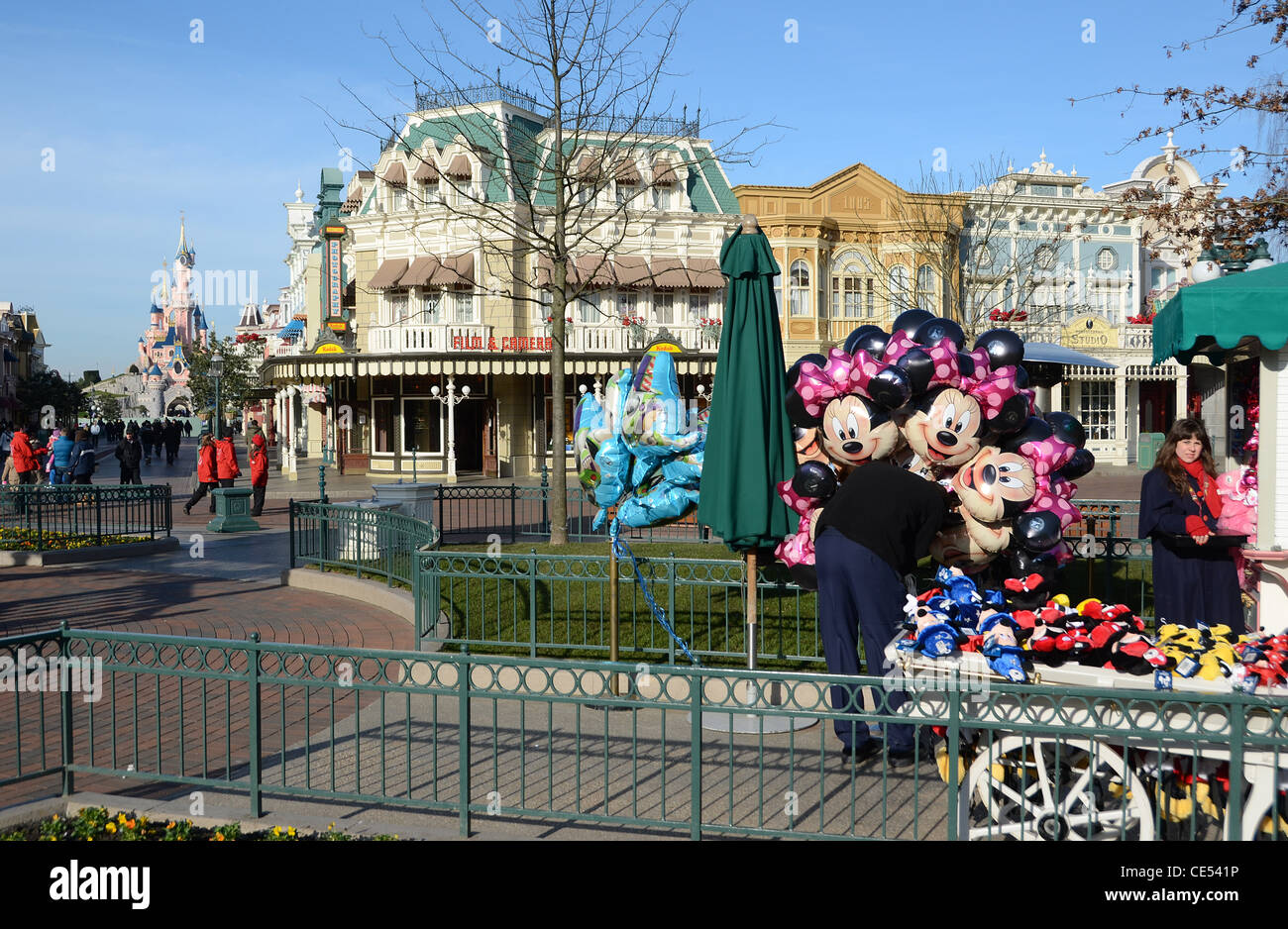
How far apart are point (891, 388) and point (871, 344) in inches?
38.9

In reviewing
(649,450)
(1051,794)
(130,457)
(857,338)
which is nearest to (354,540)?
(649,450)

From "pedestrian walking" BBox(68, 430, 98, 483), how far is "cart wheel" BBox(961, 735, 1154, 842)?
1981cm

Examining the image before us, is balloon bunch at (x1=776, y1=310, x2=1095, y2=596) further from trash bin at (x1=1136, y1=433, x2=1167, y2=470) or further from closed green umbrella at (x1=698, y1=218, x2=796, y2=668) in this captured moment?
trash bin at (x1=1136, y1=433, x2=1167, y2=470)

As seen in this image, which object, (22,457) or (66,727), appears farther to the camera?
(22,457)

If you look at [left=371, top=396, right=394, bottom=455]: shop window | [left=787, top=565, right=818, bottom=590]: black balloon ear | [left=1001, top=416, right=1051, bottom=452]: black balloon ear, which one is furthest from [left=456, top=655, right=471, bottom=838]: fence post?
[left=371, top=396, right=394, bottom=455]: shop window

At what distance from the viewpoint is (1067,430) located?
23.8 ft

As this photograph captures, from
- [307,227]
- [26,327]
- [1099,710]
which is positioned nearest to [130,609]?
[1099,710]

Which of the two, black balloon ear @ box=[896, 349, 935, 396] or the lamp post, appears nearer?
black balloon ear @ box=[896, 349, 935, 396]

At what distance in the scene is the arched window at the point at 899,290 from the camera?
94.6ft

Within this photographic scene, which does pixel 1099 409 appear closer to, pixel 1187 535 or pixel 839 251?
pixel 839 251

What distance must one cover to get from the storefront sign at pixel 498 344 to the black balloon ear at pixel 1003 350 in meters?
24.1

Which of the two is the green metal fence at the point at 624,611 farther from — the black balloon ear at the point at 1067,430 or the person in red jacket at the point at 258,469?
the person in red jacket at the point at 258,469

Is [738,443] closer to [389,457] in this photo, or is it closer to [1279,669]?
[1279,669]

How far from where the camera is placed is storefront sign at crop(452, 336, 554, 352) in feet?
100
